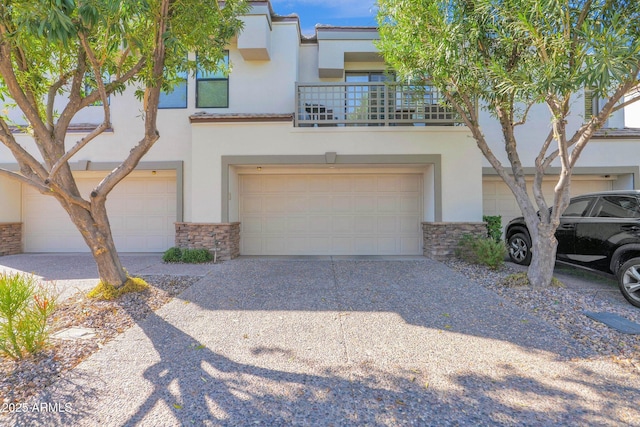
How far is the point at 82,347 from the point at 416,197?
815 centimetres

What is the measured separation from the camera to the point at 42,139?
5.05 meters

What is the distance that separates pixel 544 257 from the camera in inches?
220

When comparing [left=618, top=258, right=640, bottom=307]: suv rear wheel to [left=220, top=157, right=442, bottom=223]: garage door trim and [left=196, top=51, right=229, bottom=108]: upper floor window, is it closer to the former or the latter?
[left=220, top=157, right=442, bottom=223]: garage door trim

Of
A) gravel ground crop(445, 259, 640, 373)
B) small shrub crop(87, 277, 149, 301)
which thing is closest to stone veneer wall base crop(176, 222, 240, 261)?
small shrub crop(87, 277, 149, 301)

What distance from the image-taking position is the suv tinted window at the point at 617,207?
5246 mm

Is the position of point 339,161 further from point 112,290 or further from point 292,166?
point 112,290

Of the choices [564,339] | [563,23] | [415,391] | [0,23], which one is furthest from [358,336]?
[0,23]

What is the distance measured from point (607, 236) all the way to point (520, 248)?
2.09 metres

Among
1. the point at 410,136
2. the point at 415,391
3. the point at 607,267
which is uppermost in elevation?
the point at 410,136

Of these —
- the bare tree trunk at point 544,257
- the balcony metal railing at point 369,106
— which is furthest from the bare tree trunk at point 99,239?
the bare tree trunk at point 544,257

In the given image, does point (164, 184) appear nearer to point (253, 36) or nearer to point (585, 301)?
point (253, 36)

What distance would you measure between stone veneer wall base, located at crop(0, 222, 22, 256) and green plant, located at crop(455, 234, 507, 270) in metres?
12.6

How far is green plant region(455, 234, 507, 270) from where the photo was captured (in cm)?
708

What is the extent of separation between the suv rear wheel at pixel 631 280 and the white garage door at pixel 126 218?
33.6ft
